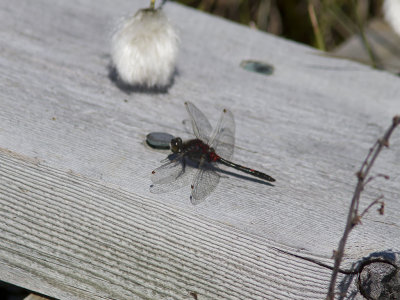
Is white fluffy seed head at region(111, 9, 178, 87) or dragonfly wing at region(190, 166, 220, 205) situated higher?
white fluffy seed head at region(111, 9, 178, 87)

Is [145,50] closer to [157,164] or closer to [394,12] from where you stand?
[157,164]

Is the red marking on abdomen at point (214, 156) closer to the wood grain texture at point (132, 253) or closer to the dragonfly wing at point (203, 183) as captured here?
the dragonfly wing at point (203, 183)

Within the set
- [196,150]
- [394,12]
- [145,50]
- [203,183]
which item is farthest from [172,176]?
[394,12]

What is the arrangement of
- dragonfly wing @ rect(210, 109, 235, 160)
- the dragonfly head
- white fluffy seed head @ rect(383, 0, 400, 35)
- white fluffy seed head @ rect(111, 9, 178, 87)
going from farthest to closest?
1. white fluffy seed head @ rect(383, 0, 400, 35)
2. white fluffy seed head @ rect(111, 9, 178, 87)
3. dragonfly wing @ rect(210, 109, 235, 160)
4. the dragonfly head

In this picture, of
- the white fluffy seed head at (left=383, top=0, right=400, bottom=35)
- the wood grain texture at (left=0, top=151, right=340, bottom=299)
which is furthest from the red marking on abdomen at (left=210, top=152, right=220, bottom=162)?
the white fluffy seed head at (left=383, top=0, right=400, bottom=35)

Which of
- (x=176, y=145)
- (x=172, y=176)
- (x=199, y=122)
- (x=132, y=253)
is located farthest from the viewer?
(x=199, y=122)

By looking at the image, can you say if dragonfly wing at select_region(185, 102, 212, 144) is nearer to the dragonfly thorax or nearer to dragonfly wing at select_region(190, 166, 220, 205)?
the dragonfly thorax

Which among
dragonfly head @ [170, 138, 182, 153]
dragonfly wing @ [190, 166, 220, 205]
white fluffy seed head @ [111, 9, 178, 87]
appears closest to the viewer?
dragonfly wing @ [190, 166, 220, 205]

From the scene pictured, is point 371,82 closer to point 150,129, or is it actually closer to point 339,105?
point 339,105
